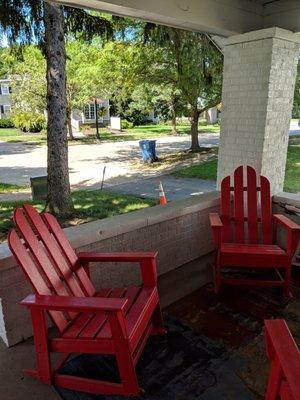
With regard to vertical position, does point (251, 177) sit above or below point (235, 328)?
above

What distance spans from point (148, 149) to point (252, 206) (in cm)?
934

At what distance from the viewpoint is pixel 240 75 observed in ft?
11.2

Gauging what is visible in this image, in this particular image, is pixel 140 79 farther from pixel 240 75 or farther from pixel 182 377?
pixel 182 377

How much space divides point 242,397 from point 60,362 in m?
1.06

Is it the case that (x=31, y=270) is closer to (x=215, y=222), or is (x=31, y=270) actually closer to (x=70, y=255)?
(x=70, y=255)

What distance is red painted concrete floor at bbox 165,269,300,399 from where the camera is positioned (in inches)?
81.8

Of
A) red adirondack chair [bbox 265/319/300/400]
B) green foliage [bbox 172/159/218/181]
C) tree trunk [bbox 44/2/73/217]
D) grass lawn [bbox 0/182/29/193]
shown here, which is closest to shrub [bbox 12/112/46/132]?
grass lawn [bbox 0/182/29/193]

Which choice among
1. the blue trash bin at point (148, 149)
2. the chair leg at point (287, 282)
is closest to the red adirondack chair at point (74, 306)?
the chair leg at point (287, 282)

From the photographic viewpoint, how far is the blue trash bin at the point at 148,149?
12216mm

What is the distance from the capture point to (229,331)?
7.89 ft

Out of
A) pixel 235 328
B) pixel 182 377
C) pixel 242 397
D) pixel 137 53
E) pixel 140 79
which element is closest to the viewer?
pixel 242 397

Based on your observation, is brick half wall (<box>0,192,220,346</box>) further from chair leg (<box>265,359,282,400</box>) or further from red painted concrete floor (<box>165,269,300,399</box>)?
chair leg (<box>265,359,282,400</box>)

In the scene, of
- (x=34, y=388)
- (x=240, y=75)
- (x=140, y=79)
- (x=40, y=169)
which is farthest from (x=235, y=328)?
(x=140, y=79)

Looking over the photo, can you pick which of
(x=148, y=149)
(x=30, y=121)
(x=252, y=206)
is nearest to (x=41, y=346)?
(x=252, y=206)
